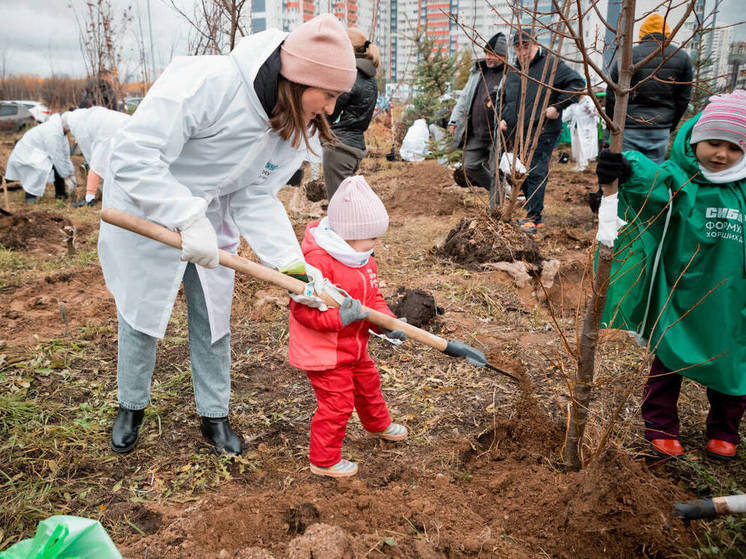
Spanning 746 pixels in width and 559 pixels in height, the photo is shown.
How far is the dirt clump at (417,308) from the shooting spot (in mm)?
3620

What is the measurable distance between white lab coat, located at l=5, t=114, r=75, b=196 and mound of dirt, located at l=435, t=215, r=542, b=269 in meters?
6.05

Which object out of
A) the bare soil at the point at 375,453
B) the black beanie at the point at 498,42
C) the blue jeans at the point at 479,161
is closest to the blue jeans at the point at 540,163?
the blue jeans at the point at 479,161

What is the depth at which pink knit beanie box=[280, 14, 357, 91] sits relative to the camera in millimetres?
1791

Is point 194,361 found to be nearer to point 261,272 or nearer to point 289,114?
point 261,272

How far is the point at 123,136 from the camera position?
1.77m

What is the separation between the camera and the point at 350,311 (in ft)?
6.58

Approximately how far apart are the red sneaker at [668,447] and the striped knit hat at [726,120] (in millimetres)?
1224

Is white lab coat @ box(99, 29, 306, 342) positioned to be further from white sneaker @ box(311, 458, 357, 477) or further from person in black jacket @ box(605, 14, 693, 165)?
person in black jacket @ box(605, 14, 693, 165)

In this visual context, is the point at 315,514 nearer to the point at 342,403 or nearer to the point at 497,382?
the point at 342,403

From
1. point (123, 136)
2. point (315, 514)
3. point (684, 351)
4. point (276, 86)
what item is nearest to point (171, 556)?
point (315, 514)

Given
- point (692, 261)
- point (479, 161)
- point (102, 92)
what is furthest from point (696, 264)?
point (102, 92)

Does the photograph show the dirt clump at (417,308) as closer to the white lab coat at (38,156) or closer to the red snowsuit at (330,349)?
the red snowsuit at (330,349)

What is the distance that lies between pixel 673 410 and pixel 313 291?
1.65 m

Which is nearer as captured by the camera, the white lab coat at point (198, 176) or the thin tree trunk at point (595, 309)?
the thin tree trunk at point (595, 309)
